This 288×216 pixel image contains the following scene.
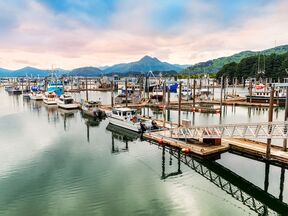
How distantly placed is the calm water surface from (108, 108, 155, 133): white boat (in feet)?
7.40

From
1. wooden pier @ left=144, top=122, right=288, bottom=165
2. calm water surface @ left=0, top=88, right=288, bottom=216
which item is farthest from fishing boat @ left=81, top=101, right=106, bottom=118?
wooden pier @ left=144, top=122, right=288, bottom=165

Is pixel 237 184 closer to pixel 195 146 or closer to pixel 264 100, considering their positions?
pixel 195 146

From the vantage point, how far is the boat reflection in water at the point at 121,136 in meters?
33.3

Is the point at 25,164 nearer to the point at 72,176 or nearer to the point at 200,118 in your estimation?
the point at 72,176

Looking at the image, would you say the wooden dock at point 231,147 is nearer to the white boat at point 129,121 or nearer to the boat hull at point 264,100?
the white boat at point 129,121

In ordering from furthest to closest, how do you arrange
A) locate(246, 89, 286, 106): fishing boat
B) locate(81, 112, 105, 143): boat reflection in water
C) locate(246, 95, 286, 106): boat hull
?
1. locate(246, 89, 286, 106): fishing boat
2. locate(246, 95, 286, 106): boat hull
3. locate(81, 112, 105, 143): boat reflection in water

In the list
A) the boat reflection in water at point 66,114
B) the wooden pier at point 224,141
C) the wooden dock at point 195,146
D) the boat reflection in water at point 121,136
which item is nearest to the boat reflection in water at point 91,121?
the boat reflection in water at point 66,114

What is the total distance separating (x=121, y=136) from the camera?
129ft

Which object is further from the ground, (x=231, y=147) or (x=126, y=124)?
(x=126, y=124)

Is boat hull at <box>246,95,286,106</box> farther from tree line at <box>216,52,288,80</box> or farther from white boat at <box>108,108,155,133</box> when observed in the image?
tree line at <box>216,52,288,80</box>

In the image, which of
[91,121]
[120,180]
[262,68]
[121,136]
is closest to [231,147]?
[120,180]

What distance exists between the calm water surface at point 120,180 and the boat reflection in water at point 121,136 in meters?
0.15

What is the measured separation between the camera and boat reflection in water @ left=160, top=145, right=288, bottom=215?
19.0m

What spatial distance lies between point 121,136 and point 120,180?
1640 centimetres
